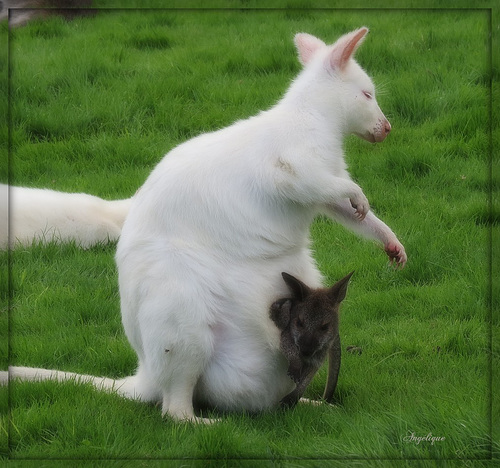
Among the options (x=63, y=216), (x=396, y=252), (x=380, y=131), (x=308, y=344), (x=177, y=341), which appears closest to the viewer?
(x=177, y=341)

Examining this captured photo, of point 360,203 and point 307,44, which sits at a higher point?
point 307,44

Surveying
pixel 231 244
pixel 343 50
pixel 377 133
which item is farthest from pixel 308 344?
pixel 343 50

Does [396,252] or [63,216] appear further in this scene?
[63,216]

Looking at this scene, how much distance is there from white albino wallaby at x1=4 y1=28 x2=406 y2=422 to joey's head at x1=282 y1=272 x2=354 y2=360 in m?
0.10

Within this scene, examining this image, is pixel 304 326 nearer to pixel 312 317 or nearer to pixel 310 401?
pixel 312 317

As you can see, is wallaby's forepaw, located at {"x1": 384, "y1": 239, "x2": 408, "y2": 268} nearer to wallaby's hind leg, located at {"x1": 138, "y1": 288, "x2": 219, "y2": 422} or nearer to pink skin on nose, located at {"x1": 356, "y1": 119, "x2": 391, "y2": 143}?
pink skin on nose, located at {"x1": 356, "y1": 119, "x2": 391, "y2": 143}

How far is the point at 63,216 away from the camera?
25.9 feet

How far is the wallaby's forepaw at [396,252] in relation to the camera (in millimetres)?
5605

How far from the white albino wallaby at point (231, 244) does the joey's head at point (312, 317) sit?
96 mm

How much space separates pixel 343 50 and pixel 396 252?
3.83 ft

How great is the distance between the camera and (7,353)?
5105mm

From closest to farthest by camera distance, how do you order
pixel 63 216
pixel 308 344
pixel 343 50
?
pixel 308 344
pixel 343 50
pixel 63 216

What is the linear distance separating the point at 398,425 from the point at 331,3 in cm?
210

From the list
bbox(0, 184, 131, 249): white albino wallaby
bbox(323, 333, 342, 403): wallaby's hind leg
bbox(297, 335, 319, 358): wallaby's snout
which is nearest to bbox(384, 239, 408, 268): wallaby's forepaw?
bbox(323, 333, 342, 403): wallaby's hind leg
